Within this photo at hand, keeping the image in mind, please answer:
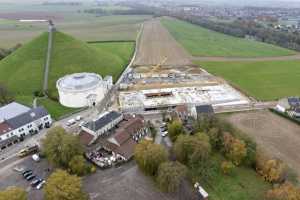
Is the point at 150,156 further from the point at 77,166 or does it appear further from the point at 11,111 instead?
the point at 11,111

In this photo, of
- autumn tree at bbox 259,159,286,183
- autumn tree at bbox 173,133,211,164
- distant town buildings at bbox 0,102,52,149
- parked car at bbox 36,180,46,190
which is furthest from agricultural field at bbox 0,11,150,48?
autumn tree at bbox 259,159,286,183

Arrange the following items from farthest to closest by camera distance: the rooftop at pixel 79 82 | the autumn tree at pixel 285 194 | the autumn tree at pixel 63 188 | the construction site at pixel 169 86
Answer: the construction site at pixel 169 86 < the rooftop at pixel 79 82 < the autumn tree at pixel 285 194 < the autumn tree at pixel 63 188

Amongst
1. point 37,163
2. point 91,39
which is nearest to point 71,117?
point 37,163

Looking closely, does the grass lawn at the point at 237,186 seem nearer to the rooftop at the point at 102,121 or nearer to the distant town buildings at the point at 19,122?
the rooftop at the point at 102,121

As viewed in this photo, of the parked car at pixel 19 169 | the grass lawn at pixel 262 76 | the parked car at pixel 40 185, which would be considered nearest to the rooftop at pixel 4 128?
the parked car at pixel 19 169

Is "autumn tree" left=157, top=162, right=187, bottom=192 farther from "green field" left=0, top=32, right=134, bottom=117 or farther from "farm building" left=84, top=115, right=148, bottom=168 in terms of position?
"green field" left=0, top=32, right=134, bottom=117
